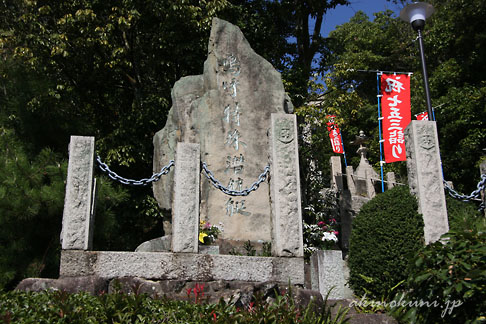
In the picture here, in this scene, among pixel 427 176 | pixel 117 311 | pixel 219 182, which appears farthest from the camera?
pixel 219 182

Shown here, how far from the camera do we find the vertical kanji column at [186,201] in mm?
5832

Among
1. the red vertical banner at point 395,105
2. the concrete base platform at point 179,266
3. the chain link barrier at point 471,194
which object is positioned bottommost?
the concrete base platform at point 179,266

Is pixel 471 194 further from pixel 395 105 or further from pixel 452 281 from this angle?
pixel 395 105

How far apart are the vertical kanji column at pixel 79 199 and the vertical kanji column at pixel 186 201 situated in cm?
99

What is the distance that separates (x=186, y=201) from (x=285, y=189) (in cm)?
124

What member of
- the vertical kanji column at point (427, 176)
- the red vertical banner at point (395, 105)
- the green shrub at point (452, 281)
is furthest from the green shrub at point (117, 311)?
the red vertical banner at point (395, 105)

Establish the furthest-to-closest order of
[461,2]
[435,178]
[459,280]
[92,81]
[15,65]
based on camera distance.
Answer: [461,2] < [92,81] < [15,65] < [435,178] < [459,280]

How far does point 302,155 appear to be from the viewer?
1182 cm

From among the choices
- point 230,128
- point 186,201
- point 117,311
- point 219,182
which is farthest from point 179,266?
point 230,128

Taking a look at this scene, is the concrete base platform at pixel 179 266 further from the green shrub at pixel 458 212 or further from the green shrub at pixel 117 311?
the green shrub at pixel 458 212

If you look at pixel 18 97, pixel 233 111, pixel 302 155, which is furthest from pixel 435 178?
pixel 18 97

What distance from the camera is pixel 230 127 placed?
30.1 feet

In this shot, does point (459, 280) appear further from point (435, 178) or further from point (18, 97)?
point (18, 97)

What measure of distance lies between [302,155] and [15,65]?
6.87 metres
